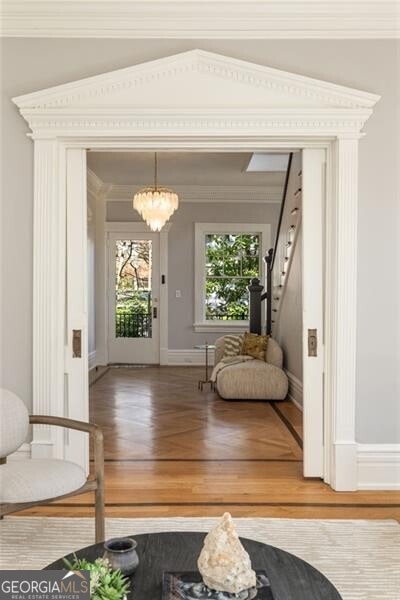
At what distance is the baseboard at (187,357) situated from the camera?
9.68 meters

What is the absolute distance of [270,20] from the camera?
352 cm

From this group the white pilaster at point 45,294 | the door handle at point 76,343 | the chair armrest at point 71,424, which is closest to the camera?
the chair armrest at point 71,424

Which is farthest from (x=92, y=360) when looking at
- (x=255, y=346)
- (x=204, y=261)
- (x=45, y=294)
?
(x=45, y=294)

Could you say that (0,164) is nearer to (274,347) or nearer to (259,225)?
(274,347)

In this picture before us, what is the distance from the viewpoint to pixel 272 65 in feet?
11.7

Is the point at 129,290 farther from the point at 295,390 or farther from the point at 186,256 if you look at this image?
the point at 295,390

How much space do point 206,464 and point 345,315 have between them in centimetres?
151

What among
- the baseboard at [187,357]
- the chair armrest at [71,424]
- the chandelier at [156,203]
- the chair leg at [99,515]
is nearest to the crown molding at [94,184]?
the chandelier at [156,203]

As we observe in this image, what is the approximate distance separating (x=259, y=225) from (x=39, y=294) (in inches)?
261

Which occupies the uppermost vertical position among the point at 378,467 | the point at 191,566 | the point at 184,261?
the point at 184,261

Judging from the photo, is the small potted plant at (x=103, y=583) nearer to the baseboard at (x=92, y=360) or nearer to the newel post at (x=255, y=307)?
the newel post at (x=255, y=307)

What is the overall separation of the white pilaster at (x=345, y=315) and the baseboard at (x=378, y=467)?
5cm

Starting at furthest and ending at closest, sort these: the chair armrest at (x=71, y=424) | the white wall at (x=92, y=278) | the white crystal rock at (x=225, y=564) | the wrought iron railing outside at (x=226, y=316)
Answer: the wrought iron railing outside at (x=226, y=316) → the white wall at (x=92, y=278) → the chair armrest at (x=71, y=424) → the white crystal rock at (x=225, y=564)

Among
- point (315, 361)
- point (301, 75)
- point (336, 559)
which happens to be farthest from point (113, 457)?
point (301, 75)
